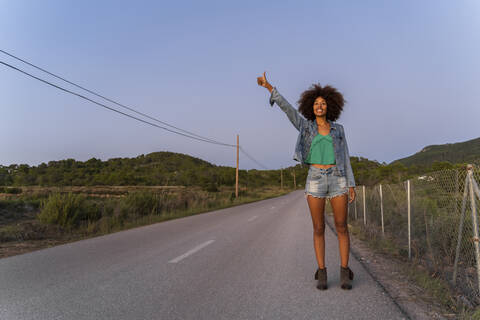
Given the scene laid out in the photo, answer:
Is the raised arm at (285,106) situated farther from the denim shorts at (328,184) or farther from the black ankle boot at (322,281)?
the black ankle boot at (322,281)

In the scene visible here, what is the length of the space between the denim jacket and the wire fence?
4.09ft

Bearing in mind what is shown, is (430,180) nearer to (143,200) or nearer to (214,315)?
(214,315)

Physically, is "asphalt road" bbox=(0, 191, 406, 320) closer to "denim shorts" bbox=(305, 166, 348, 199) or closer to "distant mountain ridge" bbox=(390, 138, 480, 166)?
"denim shorts" bbox=(305, 166, 348, 199)

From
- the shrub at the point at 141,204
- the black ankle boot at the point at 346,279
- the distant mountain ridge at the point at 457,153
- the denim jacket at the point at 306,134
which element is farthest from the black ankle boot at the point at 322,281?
the distant mountain ridge at the point at 457,153

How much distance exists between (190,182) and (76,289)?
57.8 m

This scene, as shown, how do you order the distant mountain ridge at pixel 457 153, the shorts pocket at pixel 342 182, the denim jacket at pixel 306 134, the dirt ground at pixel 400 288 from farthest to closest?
the distant mountain ridge at pixel 457 153 < the denim jacket at pixel 306 134 < the shorts pocket at pixel 342 182 < the dirt ground at pixel 400 288

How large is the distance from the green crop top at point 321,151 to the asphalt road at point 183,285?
1.43m

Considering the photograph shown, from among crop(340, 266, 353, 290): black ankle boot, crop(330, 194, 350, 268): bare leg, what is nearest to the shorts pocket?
crop(330, 194, 350, 268): bare leg

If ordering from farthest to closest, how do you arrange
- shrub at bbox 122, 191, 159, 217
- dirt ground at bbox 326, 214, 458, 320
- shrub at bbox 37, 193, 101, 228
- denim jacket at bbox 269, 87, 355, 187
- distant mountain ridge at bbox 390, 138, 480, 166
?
distant mountain ridge at bbox 390, 138, 480, 166
shrub at bbox 122, 191, 159, 217
shrub at bbox 37, 193, 101, 228
denim jacket at bbox 269, 87, 355, 187
dirt ground at bbox 326, 214, 458, 320

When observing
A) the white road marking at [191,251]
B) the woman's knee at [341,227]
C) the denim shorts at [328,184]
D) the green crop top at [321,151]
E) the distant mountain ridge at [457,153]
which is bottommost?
the white road marking at [191,251]

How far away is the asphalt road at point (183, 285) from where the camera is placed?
2.82 metres

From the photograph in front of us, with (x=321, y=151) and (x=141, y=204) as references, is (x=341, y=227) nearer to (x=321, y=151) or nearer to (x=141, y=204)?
(x=321, y=151)

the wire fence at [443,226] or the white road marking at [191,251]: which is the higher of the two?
the wire fence at [443,226]

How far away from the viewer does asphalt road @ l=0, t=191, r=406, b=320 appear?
282 centimetres
